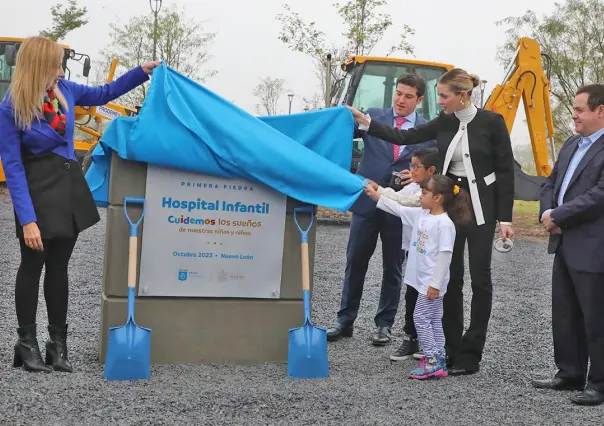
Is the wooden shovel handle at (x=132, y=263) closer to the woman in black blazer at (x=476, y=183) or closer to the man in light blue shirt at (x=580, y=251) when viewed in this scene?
the woman in black blazer at (x=476, y=183)

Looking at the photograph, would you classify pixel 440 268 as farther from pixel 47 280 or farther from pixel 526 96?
pixel 526 96

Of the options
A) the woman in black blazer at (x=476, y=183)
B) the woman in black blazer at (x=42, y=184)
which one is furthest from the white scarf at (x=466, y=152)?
the woman in black blazer at (x=42, y=184)

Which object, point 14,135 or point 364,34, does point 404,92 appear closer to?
point 14,135

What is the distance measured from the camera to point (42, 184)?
4.41 meters

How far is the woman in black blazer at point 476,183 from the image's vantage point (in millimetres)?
4961

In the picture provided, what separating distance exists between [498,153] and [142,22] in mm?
32822

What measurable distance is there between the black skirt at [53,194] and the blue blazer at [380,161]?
2.01m

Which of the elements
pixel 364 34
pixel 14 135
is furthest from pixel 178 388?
pixel 364 34

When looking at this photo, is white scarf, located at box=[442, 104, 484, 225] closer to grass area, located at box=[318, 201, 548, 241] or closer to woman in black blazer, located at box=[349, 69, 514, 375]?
woman in black blazer, located at box=[349, 69, 514, 375]

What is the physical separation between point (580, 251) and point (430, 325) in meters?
0.94

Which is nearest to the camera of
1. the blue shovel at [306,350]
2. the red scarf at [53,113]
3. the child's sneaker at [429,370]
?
the red scarf at [53,113]

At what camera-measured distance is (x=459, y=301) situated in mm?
5109

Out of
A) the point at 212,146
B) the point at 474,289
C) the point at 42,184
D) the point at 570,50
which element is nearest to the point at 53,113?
the point at 42,184

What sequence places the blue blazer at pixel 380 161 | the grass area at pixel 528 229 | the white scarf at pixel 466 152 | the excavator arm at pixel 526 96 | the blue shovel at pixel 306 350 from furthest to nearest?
the grass area at pixel 528 229
the excavator arm at pixel 526 96
the blue blazer at pixel 380 161
the white scarf at pixel 466 152
the blue shovel at pixel 306 350
